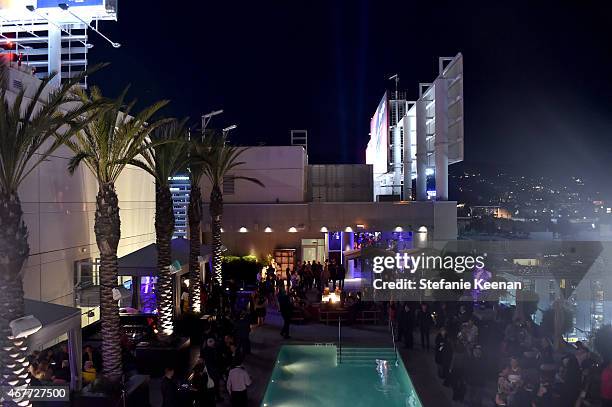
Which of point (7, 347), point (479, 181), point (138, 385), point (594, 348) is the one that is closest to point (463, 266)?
point (594, 348)

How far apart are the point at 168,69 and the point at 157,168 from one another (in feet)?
170

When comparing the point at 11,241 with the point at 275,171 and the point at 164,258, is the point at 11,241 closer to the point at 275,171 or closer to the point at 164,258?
the point at 164,258

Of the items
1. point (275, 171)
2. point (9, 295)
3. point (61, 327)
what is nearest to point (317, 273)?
point (275, 171)

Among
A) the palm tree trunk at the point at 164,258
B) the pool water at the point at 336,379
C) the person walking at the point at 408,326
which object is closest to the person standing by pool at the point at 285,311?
the pool water at the point at 336,379

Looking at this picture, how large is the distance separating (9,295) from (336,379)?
8.38 meters

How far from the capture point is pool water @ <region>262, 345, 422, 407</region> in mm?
11945

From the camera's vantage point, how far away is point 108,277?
1126 cm

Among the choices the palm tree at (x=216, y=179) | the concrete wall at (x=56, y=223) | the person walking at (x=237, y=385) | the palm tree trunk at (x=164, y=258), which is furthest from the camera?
the palm tree at (x=216, y=179)

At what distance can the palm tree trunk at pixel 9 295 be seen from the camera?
7793 mm

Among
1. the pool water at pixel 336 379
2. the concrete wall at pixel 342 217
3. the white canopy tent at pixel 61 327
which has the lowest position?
the pool water at pixel 336 379

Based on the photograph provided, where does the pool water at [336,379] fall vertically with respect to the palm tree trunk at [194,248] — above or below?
below

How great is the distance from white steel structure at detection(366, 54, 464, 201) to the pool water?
47.2 ft

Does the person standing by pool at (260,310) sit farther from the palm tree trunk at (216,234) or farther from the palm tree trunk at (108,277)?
the palm tree trunk at (108,277)

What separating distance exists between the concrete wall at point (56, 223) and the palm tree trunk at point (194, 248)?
3.35 m
